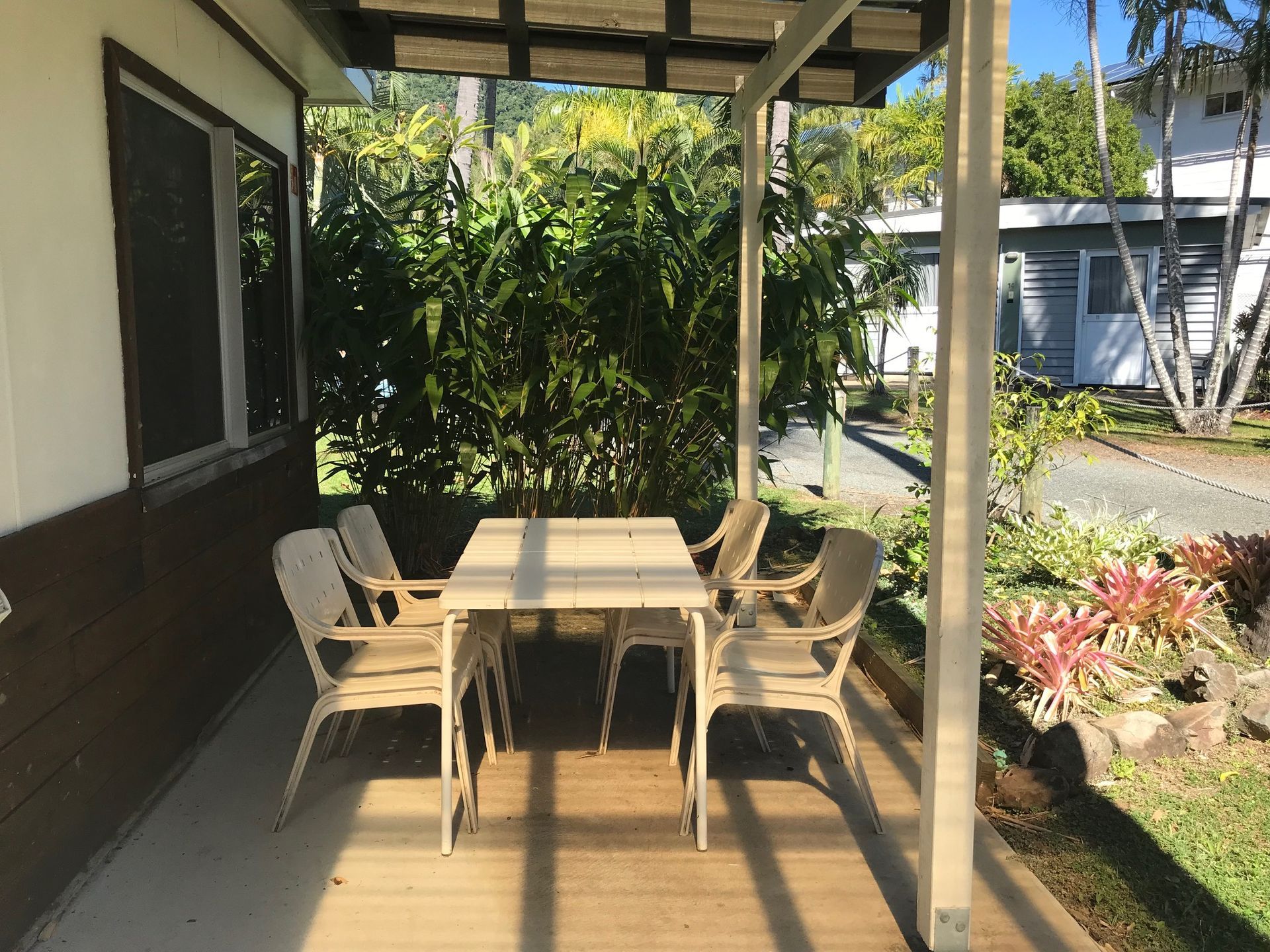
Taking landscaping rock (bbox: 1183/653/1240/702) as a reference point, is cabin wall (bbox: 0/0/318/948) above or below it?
above

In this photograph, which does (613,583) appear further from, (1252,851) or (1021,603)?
(1021,603)

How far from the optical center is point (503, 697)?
3.33 m

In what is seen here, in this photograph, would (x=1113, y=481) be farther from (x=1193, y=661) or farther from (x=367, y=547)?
(x=367, y=547)

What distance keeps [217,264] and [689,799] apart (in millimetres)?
2574

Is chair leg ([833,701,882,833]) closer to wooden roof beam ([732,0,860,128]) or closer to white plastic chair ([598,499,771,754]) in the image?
white plastic chair ([598,499,771,754])

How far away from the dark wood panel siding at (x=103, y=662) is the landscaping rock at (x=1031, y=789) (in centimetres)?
243

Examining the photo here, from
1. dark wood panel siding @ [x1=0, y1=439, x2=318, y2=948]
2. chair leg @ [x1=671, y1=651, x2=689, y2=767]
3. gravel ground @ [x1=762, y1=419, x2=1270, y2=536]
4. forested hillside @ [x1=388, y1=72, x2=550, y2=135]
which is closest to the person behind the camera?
dark wood panel siding @ [x1=0, y1=439, x2=318, y2=948]

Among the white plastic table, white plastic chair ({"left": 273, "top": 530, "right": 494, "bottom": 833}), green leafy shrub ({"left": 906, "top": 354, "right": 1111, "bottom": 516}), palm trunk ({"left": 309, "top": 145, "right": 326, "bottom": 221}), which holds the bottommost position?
white plastic chair ({"left": 273, "top": 530, "right": 494, "bottom": 833})

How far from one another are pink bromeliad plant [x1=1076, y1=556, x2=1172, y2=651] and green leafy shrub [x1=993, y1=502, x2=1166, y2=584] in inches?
16.0

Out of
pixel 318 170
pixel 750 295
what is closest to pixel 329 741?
pixel 750 295

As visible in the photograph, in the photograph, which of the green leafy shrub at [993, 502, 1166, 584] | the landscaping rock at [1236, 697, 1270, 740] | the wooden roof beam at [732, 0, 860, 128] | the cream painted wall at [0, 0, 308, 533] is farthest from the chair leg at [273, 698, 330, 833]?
the green leafy shrub at [993, 502, 1166, 584]

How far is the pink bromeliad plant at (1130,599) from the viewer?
4.17 m

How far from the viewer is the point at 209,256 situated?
3.83 metres

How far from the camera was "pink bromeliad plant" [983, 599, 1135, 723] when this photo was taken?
3695 millimetres
